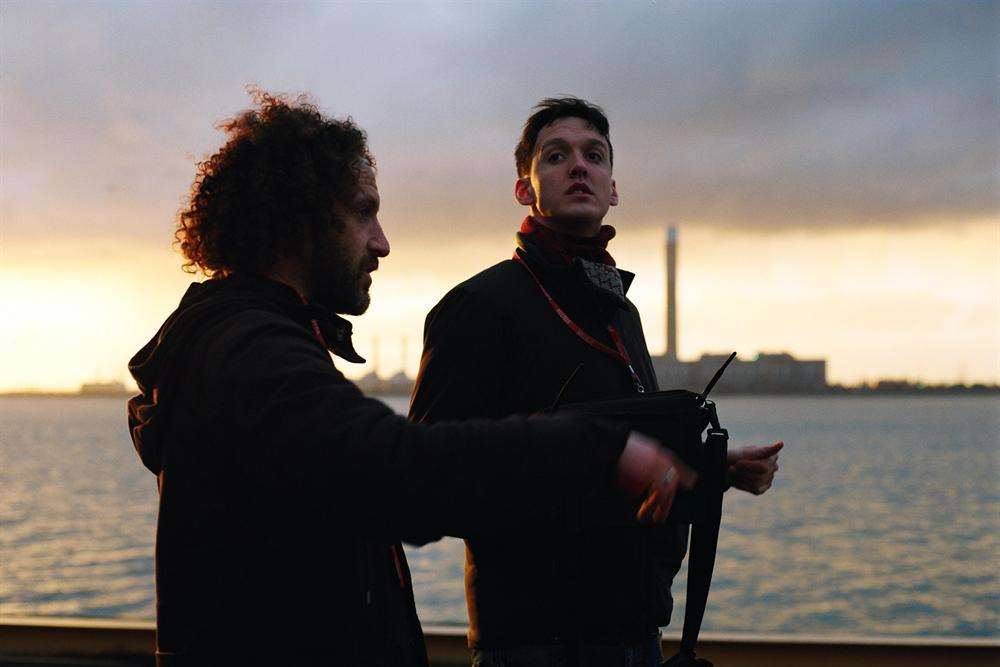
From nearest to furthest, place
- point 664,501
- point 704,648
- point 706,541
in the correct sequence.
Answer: point 664,501
point 706,541
point 704,648

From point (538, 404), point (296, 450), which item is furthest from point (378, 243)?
point (538, 404)

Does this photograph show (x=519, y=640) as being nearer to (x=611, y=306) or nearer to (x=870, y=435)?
(x=611, y=306)

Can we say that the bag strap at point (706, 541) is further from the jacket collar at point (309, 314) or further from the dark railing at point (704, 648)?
the dark railing at point (704, 648)

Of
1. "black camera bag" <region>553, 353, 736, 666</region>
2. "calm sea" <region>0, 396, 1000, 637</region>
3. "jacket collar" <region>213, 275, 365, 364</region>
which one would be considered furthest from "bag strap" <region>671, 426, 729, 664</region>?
"calm sea" <region>0, 396, 1000, 637</region>

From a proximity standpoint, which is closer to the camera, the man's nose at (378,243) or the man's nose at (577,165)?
the man's nose at (378,243)

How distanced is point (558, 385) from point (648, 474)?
0.92 meters

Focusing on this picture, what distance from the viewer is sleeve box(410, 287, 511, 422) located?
6.45ft

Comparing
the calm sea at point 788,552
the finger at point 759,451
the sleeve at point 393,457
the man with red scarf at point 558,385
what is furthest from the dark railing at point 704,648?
the calm sea at point 788,552

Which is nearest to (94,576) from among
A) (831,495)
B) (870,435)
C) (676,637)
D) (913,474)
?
(676,637)

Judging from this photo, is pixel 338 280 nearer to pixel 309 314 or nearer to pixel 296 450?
pixel 309 314

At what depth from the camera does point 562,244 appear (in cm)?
221

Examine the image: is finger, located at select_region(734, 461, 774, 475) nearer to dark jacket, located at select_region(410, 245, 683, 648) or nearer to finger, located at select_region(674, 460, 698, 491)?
dark jacket, located at select_region(410, 245, 683, 648)

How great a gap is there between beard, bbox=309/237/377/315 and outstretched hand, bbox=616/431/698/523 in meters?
0.53

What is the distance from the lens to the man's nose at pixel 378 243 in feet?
4.80
